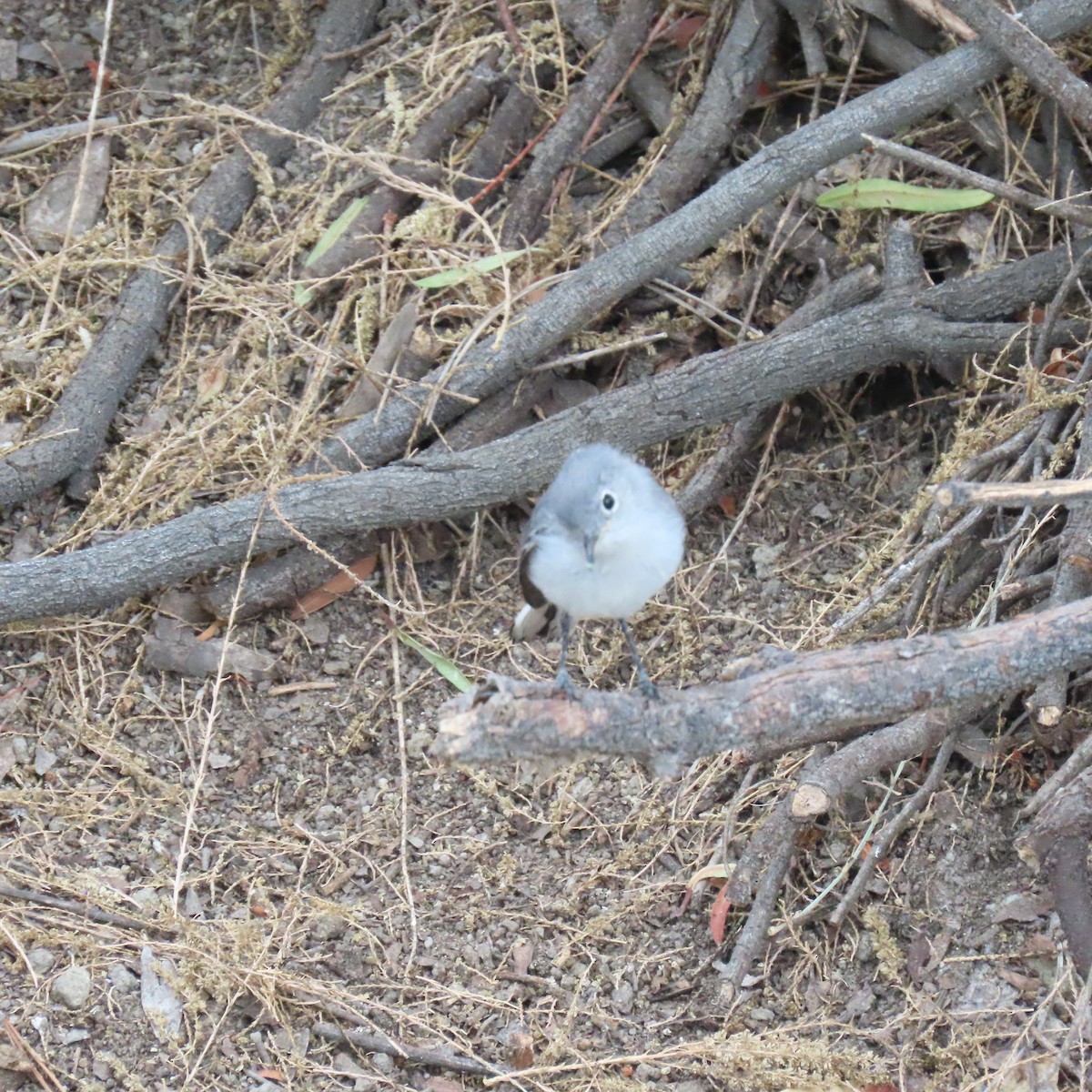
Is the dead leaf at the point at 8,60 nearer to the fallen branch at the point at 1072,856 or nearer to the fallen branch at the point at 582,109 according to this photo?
the fallen branch at the point at 582,109

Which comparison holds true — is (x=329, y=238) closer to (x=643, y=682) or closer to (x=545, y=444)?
(x=545, y=444)

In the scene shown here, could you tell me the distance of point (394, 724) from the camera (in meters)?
5.23

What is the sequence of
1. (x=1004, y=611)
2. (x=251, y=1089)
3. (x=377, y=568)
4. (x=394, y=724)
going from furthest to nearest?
(x=377, y=568) < (x=394, y=724) < (x=1004, y=611) < (x=251, y=1089)

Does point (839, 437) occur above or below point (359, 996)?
above

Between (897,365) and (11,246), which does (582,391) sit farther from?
(11,246)

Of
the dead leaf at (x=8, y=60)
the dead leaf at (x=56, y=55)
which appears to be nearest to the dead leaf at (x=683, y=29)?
the dead leaf at (x=56, y=55)

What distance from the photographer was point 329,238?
6.22 m

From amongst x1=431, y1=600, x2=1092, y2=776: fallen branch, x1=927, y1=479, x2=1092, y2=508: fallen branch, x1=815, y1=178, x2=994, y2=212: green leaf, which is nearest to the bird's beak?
x1=431, y1=600, x2=1092, y2=776: fallen branch

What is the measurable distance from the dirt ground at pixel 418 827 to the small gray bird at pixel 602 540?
0.52m

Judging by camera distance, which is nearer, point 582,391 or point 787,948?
point 787,948

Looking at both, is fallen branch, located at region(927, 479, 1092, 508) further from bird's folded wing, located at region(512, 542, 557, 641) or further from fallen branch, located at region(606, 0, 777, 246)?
fallen branch, located at region(606, 0, 777, 246)

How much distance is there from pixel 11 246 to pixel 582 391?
2771 millimetres

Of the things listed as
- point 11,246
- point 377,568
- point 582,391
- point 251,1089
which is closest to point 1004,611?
point 582,391

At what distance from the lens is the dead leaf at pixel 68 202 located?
21.1 ft
